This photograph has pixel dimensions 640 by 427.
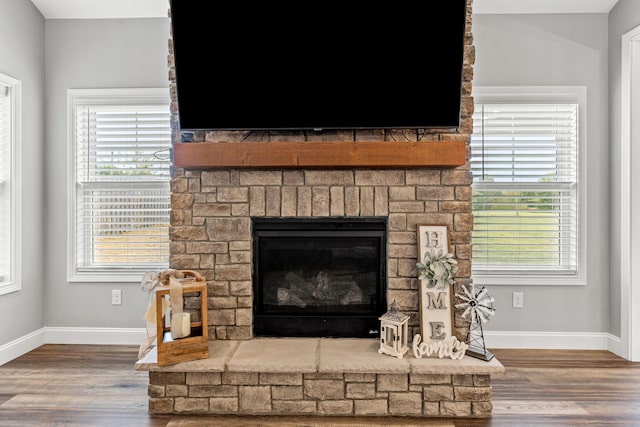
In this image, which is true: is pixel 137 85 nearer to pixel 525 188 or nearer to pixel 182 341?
pixel 182 341

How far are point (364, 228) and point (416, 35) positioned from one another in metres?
1.13

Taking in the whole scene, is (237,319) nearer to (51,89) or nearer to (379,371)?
(379,371)

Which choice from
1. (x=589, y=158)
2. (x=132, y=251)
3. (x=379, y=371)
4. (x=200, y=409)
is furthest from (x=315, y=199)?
(x=589, y=158)

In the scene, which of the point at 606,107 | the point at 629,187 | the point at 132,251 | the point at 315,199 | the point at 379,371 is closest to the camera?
the point at 379,371

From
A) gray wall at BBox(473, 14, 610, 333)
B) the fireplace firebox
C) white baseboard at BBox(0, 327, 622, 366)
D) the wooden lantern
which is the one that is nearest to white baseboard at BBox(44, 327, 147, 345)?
white baseboard at BBox(0, 327, 622, 366)

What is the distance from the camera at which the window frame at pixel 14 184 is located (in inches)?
121

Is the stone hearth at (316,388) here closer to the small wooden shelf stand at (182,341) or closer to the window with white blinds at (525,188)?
the small wooden shelf stand at (182,341)

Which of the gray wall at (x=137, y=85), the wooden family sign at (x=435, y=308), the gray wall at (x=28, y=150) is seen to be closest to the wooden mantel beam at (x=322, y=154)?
the wooden family sign at (x=435, y=308)

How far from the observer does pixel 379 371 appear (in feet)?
7.09

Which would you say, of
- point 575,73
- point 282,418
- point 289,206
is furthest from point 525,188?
point 282,418

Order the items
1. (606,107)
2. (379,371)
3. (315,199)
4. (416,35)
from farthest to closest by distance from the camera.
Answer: (606,107)
(315,199)
(416,35)
(379,371)

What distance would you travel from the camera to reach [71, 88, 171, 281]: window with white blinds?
3.42m

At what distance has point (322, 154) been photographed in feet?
7.93

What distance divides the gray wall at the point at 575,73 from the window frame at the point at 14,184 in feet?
11.2
